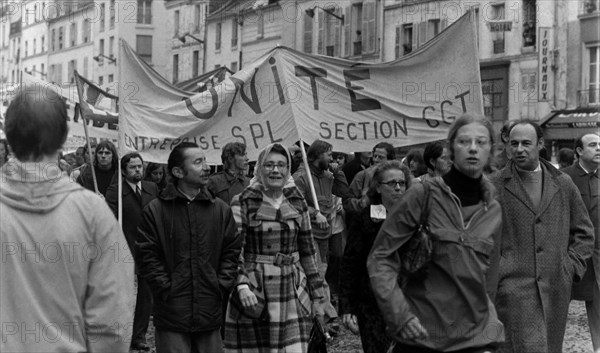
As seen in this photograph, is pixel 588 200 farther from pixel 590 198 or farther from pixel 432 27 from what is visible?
pixel 432 27

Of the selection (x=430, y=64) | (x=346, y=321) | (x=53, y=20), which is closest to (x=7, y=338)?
(x=346, y=321)

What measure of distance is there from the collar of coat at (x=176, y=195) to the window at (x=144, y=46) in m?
72.3

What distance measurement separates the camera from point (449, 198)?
486cm

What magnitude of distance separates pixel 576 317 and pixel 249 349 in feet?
21.1

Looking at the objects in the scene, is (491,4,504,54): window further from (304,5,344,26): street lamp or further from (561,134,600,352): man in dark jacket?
(561,134,600,352): man in dark jacket

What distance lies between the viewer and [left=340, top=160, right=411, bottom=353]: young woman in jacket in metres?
6.71

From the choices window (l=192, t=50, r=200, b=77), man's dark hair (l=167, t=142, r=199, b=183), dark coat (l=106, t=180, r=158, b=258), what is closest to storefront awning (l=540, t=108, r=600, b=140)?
dark coat (l=106, t=180, r=158, b=258)

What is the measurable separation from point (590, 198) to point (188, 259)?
418cm

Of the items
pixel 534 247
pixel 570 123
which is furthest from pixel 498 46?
pixel 534 247

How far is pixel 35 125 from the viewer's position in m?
3.77

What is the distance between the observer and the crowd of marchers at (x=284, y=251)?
12.5ft

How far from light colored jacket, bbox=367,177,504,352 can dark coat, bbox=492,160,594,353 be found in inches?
53.8

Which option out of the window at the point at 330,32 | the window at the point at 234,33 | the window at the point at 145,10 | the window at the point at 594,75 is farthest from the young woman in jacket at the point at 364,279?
the window at the point at 145,10

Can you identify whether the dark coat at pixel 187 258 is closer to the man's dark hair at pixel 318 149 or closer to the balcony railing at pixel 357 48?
the man's dark hair at pixel 318 149
